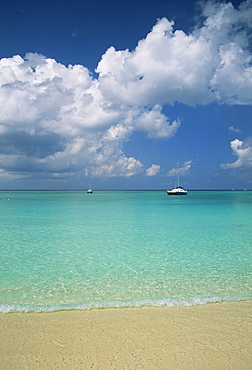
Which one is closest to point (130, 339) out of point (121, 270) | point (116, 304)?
point (116, 304)

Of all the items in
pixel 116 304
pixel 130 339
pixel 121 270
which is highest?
pixel 130 339

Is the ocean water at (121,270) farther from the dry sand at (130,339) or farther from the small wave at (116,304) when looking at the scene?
the dry sand at (130,339)

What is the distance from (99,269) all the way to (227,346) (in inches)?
265

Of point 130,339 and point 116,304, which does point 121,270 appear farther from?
point 130,339

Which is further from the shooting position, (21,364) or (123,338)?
(123,338)

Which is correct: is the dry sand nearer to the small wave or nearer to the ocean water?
the small wave

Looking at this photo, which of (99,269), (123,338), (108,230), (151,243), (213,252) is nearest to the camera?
(123,338)

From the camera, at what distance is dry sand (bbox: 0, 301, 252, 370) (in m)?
4.32

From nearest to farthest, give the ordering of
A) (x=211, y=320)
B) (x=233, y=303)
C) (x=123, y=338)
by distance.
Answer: (x=123, y=338), (x=211, y=320), (x=233, y=303)

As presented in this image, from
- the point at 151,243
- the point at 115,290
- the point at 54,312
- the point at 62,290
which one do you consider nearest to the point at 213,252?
the point at 151,243

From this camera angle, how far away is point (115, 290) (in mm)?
8188

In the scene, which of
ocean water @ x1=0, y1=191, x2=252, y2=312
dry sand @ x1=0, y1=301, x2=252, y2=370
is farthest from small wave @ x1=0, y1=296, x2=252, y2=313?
dry sand @ x1=0, y1=301, x2=252, y2=370

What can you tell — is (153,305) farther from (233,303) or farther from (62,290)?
(62,290)

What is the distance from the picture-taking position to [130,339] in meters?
5.02
